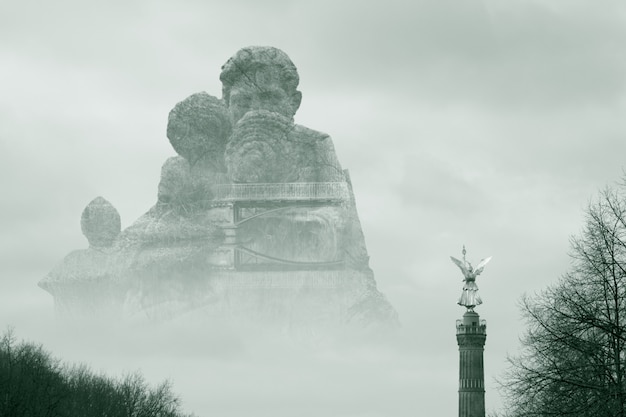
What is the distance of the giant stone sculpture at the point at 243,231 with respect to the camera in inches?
6791

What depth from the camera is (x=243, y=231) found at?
6875 inches

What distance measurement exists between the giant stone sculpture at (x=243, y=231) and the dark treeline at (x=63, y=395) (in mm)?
54915

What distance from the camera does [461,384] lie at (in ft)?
298

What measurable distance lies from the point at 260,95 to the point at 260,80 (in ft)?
5.67

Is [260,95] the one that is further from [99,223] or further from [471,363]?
[471,363]

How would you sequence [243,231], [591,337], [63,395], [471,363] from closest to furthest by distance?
[591,337], [63,395], [471,363], [243,231]

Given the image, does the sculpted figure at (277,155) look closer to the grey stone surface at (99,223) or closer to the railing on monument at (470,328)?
the grey stone surface at (99,223)

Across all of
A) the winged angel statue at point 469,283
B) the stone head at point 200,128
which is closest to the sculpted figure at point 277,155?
the stone head at point 200,128

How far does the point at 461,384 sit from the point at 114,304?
9384cm

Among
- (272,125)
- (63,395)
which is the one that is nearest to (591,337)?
(63,395)

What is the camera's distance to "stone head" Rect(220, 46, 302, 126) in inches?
6870

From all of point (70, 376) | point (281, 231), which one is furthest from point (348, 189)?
point (70, 376)

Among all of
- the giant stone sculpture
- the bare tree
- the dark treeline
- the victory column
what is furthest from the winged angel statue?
the giant stone sculpture

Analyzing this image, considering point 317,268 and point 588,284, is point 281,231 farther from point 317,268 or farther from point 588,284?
point 588,284
